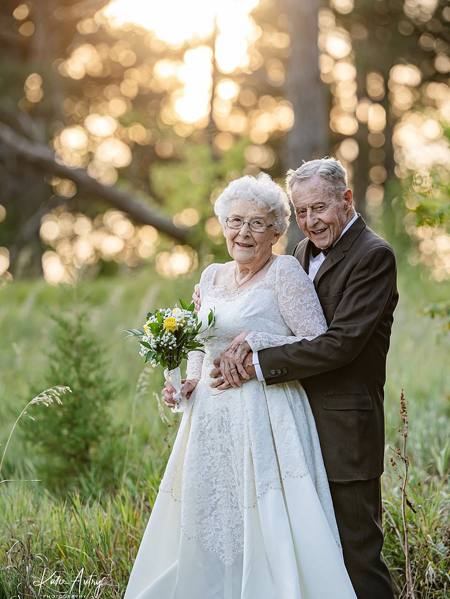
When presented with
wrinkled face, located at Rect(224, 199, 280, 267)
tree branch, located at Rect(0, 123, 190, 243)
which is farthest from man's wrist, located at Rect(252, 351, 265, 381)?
tree branch, located at Rect(0, 123, 190, 243)

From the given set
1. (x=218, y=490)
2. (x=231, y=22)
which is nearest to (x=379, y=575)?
(x=218, y=490)

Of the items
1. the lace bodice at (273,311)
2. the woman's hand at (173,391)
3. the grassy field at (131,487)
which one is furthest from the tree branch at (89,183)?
the lace bodice at (273,311)

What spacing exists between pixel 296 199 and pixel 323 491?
143cm

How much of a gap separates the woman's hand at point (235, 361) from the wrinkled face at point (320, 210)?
0.63m

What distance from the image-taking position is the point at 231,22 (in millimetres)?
17203

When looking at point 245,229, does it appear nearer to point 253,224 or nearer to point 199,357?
point 253,224

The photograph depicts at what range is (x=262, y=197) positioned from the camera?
3.57 metres

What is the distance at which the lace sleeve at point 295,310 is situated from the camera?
342cm

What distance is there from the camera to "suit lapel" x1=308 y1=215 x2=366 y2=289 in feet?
11.6

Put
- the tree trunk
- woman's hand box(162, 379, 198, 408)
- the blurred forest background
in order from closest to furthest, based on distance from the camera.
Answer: woman's hand box(162, 379, 198, 408)
the blurred forest background
the tree trunk

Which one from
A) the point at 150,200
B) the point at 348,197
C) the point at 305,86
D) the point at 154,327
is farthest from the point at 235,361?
the point at 150,200

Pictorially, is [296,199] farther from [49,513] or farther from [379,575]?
[49,513]

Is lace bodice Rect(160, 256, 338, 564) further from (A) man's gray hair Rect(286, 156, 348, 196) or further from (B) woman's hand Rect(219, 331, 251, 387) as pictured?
(A) man's gray hair Rect(286, 156, 348, 196)

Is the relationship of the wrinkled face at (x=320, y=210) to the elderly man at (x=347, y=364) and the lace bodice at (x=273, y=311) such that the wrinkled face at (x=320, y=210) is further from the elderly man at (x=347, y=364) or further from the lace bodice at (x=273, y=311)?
the lace bodice at (x=273, y=311)
